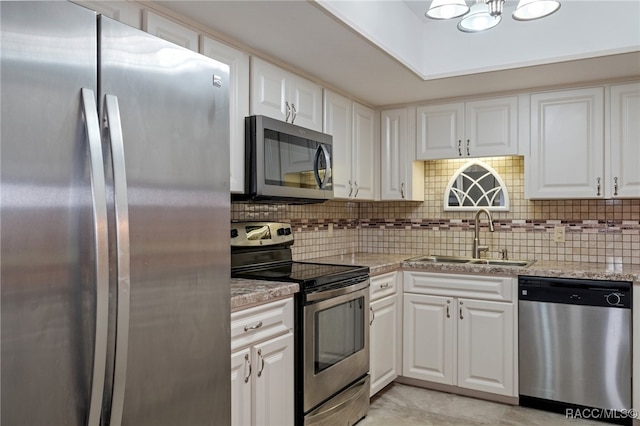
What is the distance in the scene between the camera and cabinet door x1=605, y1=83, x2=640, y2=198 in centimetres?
298

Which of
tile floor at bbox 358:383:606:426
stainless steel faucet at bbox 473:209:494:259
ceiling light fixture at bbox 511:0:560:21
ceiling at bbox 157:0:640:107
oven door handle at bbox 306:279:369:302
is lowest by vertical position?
tile floor at bbox 358:383:606:426

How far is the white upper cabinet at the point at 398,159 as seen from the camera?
3695 mm

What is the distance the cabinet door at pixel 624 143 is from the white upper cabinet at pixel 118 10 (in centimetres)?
285

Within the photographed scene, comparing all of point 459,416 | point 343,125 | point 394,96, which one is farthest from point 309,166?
point 459,416

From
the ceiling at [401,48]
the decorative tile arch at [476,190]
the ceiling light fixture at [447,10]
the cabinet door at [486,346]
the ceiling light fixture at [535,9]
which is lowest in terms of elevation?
the cabinet door at [486,346]

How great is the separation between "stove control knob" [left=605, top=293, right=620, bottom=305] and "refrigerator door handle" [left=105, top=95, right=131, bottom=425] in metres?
2.63

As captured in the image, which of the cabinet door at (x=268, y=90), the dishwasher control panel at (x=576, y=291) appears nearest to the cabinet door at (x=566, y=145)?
the dishwasher control panel at (x=576, y=291)

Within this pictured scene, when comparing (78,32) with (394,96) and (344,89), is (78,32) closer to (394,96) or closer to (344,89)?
(344,89)

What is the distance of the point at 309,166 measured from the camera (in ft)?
9.04

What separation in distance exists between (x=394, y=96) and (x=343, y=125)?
1.57 feet

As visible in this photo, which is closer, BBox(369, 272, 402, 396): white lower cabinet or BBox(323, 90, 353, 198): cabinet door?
BBox(369, 272, 402, 396): white lower cabinet

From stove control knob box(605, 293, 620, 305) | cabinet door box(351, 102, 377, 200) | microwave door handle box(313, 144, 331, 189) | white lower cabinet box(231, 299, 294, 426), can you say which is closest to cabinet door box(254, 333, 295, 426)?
white lower cabinet box(231, 299, 294, 426)

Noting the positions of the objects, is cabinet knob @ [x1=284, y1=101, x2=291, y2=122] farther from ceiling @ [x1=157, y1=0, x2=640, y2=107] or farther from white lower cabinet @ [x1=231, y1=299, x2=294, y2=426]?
white lower cabinet @ [x1=231, y1=299, x2=294, y2=426]

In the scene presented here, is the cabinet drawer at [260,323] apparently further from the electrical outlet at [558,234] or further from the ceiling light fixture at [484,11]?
the electrical outlet at [558,234]
